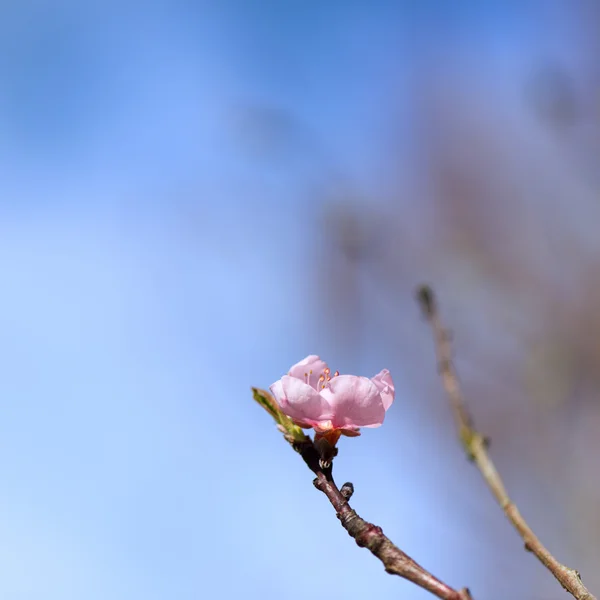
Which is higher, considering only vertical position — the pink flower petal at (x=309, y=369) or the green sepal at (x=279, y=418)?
the pink flower petal at (x=309, y=369)

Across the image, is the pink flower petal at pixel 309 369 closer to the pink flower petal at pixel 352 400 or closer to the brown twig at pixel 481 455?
the pink flower petal at pixel 352 400

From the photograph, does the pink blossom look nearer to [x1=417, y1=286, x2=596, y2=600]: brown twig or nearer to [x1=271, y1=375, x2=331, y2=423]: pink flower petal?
[x1=271, y1=375, x2=331, y2=423]: pink flower petal

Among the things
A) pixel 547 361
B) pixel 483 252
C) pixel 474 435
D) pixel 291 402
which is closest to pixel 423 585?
pixel 291 402

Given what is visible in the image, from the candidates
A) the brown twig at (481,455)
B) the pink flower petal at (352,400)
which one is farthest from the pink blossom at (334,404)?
the brown twig at (481,455)

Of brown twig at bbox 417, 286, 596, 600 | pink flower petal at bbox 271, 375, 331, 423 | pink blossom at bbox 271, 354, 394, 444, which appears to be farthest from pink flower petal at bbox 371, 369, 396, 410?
brown twig at bbox 417, 286, 596, 600

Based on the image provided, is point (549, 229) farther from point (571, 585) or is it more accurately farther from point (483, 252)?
point (571, 585)
